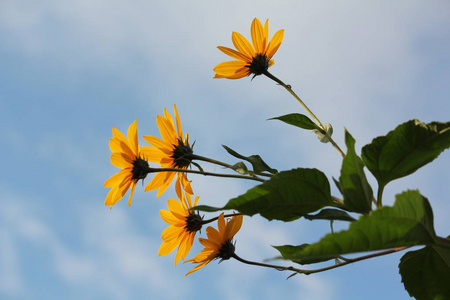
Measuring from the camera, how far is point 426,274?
3.04 feet

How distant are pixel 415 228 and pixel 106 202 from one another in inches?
29.6

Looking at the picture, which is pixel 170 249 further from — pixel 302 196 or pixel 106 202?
pixel 302 196

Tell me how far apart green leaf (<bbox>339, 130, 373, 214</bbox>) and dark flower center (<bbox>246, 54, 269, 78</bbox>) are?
0.57 metres

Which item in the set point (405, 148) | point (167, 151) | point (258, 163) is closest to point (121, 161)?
point (167, 151)

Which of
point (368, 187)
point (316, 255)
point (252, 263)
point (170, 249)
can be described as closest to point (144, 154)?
point (170, 249)

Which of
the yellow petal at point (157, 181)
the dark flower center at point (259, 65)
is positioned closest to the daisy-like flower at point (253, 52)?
the dark flower center at point (259, 65)

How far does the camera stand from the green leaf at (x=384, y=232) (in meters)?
0.56

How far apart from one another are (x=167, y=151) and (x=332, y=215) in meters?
0.51

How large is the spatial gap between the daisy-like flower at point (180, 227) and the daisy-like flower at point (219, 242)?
0.04 m

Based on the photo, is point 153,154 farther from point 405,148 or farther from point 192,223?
point 405,148

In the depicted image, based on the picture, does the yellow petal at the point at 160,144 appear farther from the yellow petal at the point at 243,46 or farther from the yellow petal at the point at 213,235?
the yellow petal at the point at 243,46

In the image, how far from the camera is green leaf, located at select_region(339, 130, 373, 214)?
759 millimetres

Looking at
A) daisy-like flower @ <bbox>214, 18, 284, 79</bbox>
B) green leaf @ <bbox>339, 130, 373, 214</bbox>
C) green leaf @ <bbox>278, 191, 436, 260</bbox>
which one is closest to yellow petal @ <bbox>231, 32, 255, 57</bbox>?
daisy-like flower @ <bbox>214, 18, 284, 79</bbox>

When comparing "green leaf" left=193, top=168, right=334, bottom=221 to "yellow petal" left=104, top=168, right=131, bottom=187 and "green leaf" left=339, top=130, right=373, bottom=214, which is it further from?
"yellow petal" left=104, top=168, right=131, bottom=187
